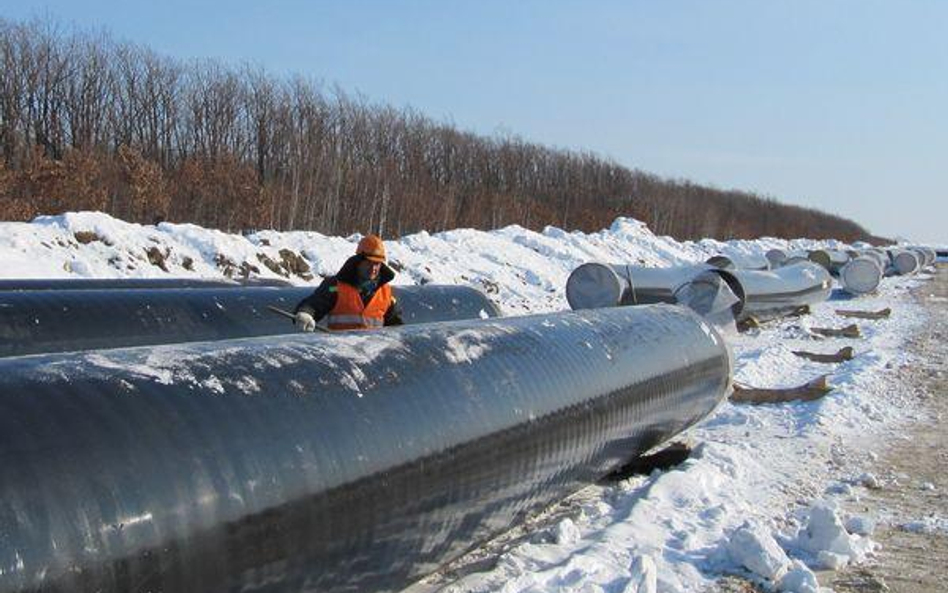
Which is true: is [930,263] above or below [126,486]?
below

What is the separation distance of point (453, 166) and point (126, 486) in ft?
127

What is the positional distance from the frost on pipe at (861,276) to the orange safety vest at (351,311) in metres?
21.9

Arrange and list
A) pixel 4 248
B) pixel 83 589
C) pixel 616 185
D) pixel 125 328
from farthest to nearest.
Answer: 1. pixel 616 185
2. pixel 4 248
3. pixel 125 328
4. pixel 83 589

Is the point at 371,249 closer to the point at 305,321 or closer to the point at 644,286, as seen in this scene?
the point at 305,321

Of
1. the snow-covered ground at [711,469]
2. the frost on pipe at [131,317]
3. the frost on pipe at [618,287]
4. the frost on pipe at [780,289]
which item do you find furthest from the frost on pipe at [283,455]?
the frost on pipe at [780,289]

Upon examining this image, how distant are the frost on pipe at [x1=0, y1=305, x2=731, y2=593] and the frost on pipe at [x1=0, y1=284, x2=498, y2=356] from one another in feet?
9.97

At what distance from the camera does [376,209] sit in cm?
3200

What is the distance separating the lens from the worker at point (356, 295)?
19.4 ft

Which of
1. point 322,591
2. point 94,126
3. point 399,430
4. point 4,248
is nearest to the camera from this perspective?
point 322,591

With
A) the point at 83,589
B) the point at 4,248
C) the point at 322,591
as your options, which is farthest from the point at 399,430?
the point at 4,248

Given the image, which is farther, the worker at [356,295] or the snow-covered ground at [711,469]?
the worker at [356,295]

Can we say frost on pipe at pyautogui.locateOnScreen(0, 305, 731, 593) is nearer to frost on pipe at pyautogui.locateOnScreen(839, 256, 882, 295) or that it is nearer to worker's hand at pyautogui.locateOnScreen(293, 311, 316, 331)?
worker's hand at pyautogui.locateOnScreen(293, 311, 316, 331)

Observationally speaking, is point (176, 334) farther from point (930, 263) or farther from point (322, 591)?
point (930, 263)

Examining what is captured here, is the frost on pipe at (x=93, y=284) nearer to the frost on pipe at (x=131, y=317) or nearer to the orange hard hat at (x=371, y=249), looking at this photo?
the frost on pipe at (x=131, y=317)
